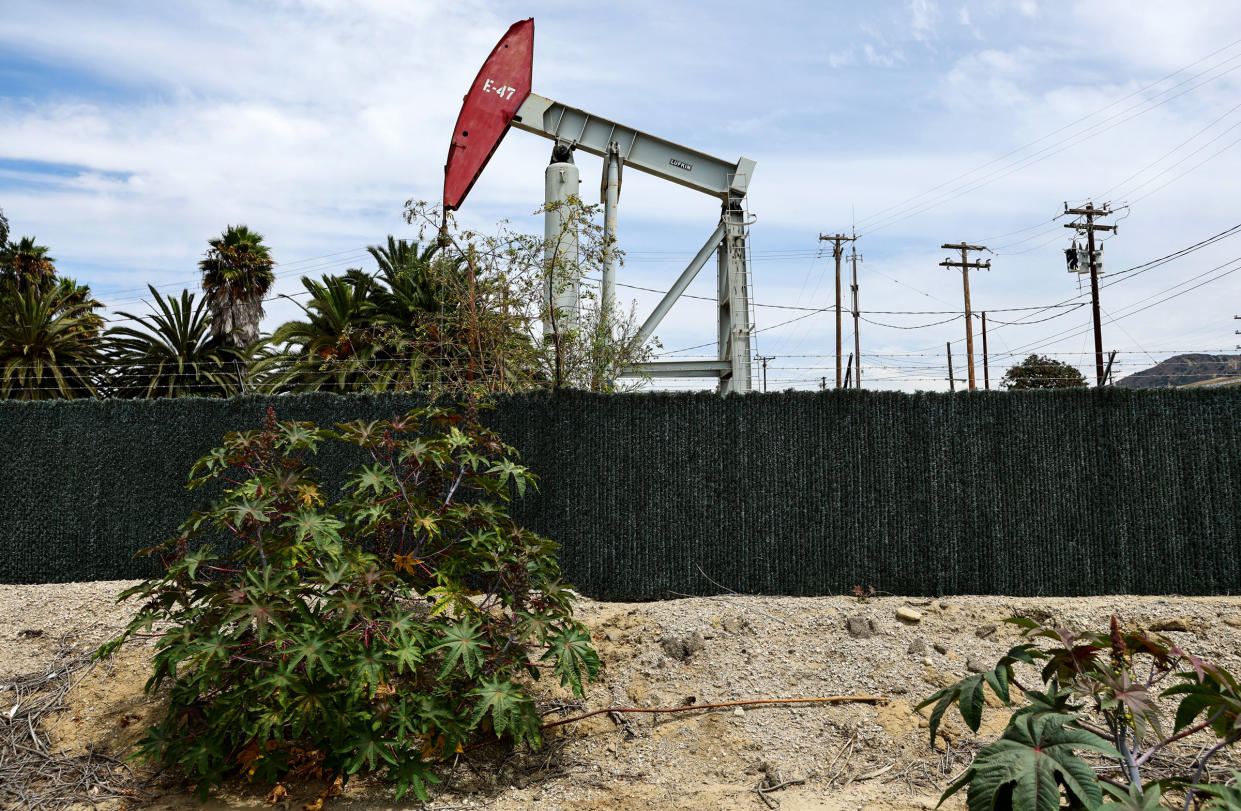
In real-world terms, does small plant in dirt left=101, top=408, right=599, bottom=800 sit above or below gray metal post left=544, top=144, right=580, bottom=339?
below

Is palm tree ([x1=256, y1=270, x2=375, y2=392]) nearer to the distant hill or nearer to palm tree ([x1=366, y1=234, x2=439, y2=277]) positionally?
palm tree ([x1=366, y1=234, x2=439, y2=277])

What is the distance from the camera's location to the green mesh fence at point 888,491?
7281 mm

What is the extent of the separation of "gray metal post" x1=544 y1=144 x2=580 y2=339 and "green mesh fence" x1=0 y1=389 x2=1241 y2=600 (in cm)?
180

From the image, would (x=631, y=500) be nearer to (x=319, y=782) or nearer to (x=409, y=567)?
(x=409, y=567)

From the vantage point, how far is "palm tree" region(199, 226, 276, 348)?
20.0m

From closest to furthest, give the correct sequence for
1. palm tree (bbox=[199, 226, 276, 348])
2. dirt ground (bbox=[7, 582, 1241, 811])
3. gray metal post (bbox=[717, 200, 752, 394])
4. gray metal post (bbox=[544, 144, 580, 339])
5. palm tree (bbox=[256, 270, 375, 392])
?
dirt ground (bbox=[7, 582, 1241, 811]), gray metal post (bbox=[544, 144, 580, 339]), gray metal post (bbox=[717, 200, 752, 394]), palm tree (bbox=[256, 270, 375, 392]), palm tree (bbox=[199, 226, 276, 348])

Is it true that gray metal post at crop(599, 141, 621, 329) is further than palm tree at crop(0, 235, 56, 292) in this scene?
No

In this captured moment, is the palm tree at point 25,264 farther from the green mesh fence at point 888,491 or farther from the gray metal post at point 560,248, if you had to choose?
the green mesh fence at point 888,491

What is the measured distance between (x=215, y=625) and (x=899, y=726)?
3962 mm

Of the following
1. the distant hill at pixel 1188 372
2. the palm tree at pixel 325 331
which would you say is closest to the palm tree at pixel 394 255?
the palm tree at pixel 325 331

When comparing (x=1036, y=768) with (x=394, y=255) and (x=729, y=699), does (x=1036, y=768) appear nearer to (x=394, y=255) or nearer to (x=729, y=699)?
(x=729, y=699)

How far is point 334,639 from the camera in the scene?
4395 millimetres

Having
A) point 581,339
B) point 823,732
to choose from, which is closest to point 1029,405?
point 823,732

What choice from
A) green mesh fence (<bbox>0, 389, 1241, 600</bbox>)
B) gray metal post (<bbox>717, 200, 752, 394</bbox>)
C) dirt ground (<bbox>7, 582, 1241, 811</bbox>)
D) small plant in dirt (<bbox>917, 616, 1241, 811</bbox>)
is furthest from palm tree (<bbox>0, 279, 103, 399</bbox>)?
small plant in dirt (<bbox>917, 616, 1241, 811</bbox>)
